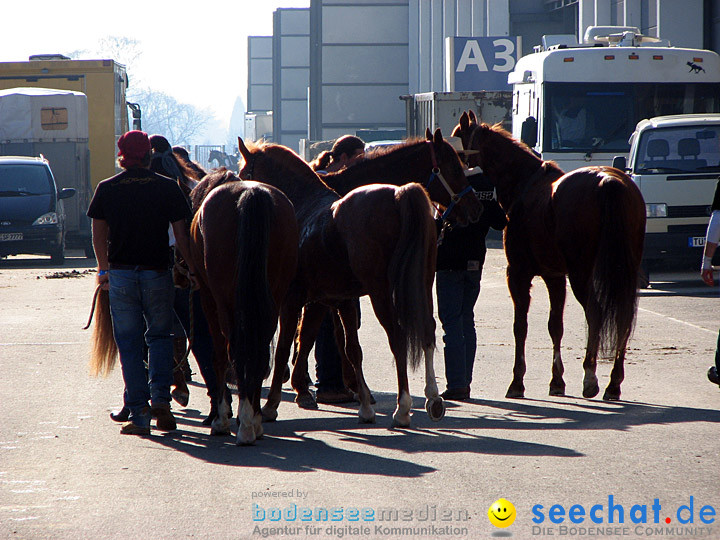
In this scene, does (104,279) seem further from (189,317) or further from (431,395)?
(431,395)

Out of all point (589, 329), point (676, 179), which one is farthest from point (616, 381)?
point (676, 179)

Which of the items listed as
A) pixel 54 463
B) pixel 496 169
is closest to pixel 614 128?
pixel 496 169

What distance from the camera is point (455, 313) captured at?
8.05m

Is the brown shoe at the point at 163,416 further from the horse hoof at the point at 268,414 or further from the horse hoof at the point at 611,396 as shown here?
the horse hoof at the point at 611,396

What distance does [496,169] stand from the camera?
8.92m

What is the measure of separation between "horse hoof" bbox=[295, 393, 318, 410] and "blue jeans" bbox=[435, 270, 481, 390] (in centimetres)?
106

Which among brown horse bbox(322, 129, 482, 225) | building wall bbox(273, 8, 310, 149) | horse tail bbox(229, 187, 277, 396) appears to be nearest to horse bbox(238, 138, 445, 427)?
brown horse bbox(322, 129, 482, 225)

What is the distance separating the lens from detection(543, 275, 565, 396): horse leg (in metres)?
8.12

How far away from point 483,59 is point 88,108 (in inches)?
672

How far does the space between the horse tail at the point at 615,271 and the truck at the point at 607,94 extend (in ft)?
32.2

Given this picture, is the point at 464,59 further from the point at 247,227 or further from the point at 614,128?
the point at 247,227

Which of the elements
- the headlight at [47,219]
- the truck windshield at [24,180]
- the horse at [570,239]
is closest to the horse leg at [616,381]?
the horse at [570,239]

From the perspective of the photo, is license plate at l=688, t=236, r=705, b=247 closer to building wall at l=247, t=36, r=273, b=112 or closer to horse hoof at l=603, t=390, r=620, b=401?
horse hoof at l=603, t=390, r=620, b=401

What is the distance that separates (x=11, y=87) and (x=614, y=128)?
671 inches
